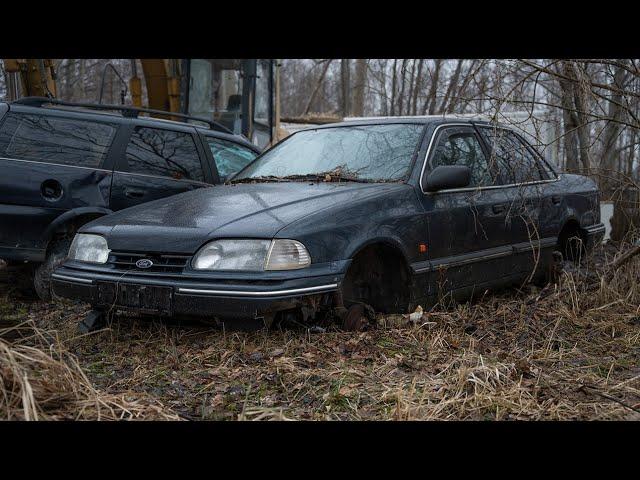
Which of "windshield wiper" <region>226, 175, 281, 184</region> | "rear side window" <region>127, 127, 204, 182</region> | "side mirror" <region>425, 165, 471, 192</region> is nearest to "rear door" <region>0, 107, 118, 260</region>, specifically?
"rear side window" <region>127, 127, 204, 182</region>

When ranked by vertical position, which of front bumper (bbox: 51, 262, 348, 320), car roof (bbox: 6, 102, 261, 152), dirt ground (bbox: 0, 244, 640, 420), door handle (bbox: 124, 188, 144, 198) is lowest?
dirt ground (bbox: 0, 244, 640, 420)

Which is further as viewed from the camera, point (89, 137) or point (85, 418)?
point (89, 137)

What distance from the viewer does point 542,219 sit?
20.5 feet

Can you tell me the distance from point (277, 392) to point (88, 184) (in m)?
3.42

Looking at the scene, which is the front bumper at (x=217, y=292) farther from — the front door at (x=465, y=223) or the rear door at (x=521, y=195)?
the rear door at (x=521, y=195)

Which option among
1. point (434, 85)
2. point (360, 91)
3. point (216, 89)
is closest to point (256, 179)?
point (434, 85)

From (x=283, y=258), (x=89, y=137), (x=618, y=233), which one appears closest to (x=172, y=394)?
(x=283, y=258)

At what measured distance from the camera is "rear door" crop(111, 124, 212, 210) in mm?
6316

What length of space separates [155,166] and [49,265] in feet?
4.59

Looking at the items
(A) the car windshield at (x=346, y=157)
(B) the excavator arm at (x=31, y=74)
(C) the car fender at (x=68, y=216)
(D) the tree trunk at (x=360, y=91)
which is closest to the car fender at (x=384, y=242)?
(A) the car windshield at (x=346, y=157)

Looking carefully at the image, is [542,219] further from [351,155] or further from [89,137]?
[89,137]

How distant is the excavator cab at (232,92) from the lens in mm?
11930

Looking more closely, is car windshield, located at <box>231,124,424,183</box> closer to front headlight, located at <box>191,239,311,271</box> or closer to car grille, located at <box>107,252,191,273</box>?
front headlight, located at <box>191,239,311,271</box>

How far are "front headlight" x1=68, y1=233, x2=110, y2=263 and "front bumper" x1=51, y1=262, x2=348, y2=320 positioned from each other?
220 millimetres
